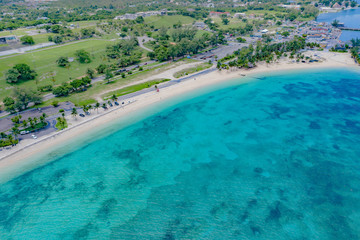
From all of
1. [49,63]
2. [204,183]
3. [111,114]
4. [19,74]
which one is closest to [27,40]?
[49,63]

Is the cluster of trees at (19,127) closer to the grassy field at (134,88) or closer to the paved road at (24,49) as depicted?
the grassy field at (134,88)

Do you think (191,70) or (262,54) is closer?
(191,70)

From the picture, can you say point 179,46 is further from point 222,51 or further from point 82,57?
point 82,57

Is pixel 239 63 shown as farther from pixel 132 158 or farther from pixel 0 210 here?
pixel 0 210

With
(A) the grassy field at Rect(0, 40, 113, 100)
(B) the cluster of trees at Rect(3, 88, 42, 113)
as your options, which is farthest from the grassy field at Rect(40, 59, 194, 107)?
(A) the grassy field at Rect(0, 40, 113, 100)

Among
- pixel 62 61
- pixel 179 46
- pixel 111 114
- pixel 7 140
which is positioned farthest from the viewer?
pixel 179 46

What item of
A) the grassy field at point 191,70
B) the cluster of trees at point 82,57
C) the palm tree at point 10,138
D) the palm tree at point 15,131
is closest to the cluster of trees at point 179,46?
the grassy field at point 191,70
